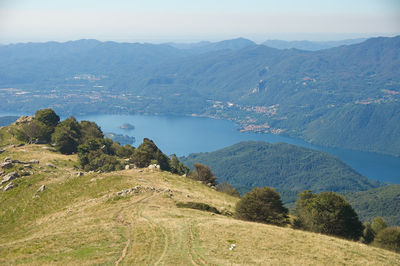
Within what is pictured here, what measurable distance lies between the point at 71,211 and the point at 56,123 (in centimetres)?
6990

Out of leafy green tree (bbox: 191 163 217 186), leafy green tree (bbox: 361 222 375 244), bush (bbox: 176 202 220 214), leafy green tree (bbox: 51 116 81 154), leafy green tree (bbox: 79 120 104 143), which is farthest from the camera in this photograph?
leafy green tree (bbox: 79 120 104 143)

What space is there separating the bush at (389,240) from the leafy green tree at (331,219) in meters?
2.65

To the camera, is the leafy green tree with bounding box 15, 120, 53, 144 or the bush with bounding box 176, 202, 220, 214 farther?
the leafy green tree with bounding box 15, 120, 53, 144

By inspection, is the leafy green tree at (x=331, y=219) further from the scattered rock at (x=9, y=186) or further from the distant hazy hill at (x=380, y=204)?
the distant hazy hill at (x=380, y=204)

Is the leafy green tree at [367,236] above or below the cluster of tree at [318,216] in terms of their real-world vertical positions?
below

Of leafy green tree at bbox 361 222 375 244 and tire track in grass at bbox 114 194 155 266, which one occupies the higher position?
tire track in grass at bbox 114 194 155 266

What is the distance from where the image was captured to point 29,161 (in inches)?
2539

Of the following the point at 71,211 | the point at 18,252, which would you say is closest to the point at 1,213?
the point at 71,211

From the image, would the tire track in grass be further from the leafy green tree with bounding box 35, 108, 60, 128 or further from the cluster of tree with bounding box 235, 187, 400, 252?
the leafy green tree with bounding box 35, 108, 60, 128

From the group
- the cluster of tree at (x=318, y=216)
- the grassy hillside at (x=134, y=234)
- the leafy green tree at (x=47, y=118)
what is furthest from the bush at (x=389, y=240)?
the leafy green tree at (x=47, y=118)

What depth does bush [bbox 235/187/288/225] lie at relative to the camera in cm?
4025

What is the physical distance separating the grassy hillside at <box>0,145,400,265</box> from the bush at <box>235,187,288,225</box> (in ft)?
15.8

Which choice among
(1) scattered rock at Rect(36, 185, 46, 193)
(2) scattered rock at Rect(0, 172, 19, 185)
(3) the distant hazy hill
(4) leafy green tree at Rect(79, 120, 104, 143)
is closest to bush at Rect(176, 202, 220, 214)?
(1) scattered rock at Rect(36, 185, 46, 193)

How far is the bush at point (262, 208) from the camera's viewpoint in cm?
4025
